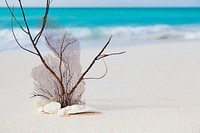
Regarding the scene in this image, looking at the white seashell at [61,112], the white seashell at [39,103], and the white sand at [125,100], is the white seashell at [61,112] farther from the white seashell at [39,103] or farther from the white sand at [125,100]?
the white seashell at [39,103]

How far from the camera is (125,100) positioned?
3.39m

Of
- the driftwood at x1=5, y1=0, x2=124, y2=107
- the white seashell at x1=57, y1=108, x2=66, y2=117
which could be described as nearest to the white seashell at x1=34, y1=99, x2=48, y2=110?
the driftwood at x1=5, y1=0, x2=124, y2=107

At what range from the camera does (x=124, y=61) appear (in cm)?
553

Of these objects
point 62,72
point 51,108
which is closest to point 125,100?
point 62,72

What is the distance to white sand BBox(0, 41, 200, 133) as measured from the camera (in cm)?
270

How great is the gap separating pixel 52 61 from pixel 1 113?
18.7 inches

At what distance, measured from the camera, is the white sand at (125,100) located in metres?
2.70

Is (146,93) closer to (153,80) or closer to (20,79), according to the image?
(153,80)

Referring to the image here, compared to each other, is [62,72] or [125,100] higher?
[62,72]

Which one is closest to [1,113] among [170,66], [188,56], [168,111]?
[168,111]

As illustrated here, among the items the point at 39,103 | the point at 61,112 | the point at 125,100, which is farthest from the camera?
the point at 125,100

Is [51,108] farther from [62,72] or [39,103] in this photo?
[62,72]

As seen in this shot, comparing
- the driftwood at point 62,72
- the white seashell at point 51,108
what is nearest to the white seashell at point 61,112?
the white seashell at point 51,108

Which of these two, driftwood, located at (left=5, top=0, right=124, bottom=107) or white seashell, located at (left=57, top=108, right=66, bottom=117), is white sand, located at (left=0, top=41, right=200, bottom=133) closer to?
white seashell, located at (left=57, top=108, right=66, bottom=117)
